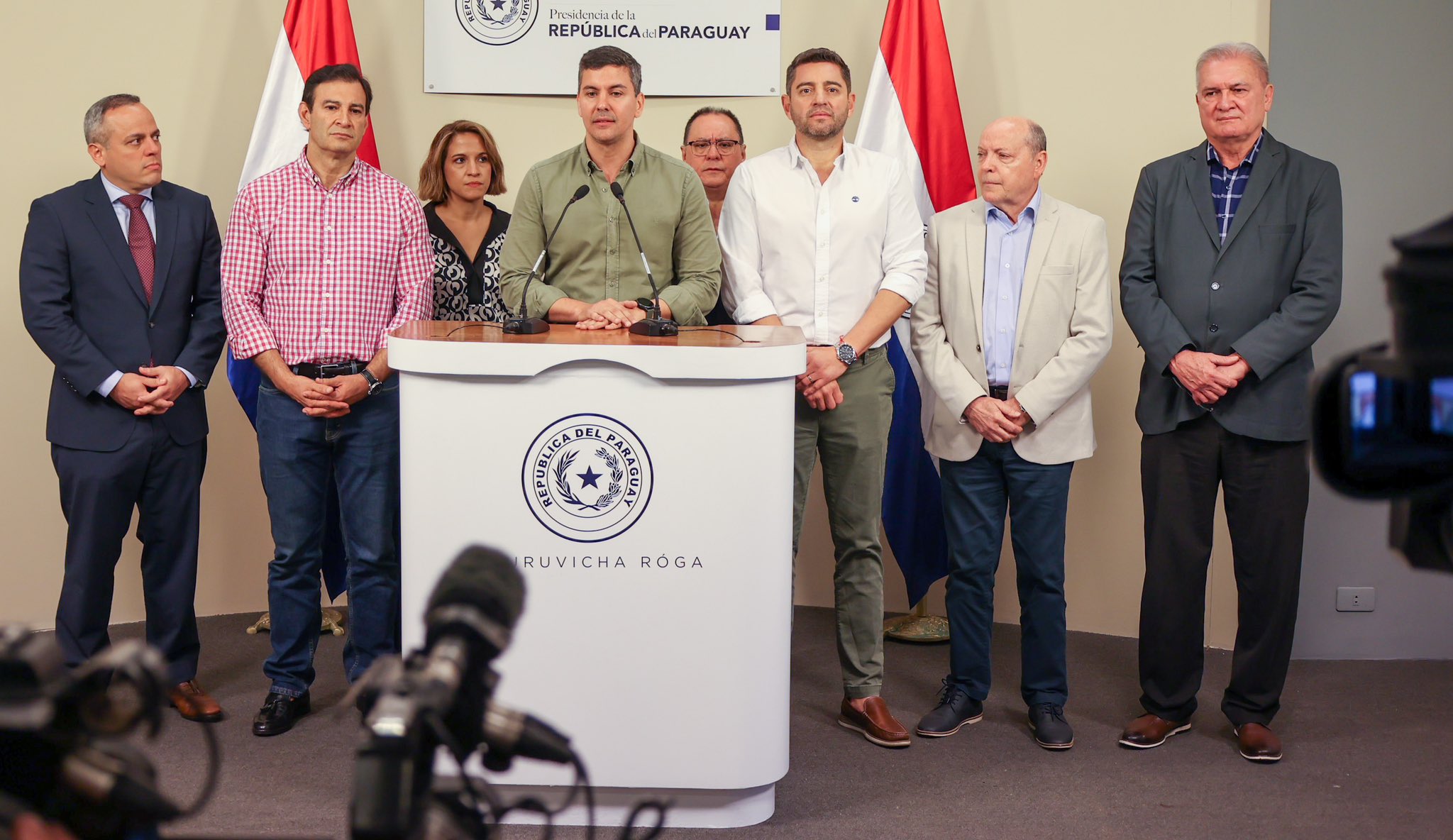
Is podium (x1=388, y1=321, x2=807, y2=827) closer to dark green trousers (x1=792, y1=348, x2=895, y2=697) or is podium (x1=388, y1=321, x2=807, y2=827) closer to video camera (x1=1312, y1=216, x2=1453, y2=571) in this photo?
dark green trousers (x1=792, y1=348, x2=895, y2=697)

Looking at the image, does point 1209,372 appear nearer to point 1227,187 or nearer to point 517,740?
point 1227,187

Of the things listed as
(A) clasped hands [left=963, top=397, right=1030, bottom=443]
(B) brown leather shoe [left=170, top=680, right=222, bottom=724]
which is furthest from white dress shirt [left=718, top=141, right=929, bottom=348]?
(B) brown leather shoe [left=170, top=680, right=222, bottom=724]

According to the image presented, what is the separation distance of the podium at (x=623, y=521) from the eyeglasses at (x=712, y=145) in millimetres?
1535

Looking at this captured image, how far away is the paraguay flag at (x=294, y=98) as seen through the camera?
394 cm

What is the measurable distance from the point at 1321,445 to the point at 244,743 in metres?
2.81

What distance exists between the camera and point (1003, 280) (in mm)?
3098

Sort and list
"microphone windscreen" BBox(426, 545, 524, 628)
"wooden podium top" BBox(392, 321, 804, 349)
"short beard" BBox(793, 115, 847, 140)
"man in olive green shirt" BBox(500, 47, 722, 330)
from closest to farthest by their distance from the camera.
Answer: "microphone windscreen" BBox(426, 545, 524, 628) → "wooden podium top" BBox(392, 321, 804, 349) → "man in olive green shirt" BBox(500, 47, 722, 330) → "short beard" BBox(793, 115, 847, 140)

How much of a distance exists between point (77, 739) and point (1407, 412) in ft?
2.89

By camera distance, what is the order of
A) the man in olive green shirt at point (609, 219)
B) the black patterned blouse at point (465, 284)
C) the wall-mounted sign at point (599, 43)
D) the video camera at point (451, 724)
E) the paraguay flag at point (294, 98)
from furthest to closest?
the wall-mounted sign at point (599, 43), the paraguay flag at point (294, 98), the black patterned blouse at point (465, 284), the man in olive green shirt at point (609, 219), the video camera at point (451, 724)

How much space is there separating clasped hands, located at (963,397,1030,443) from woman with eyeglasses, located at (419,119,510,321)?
53.1 inches

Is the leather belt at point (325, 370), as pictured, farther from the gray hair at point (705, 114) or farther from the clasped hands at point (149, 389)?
the gray hair at point (705, 114)

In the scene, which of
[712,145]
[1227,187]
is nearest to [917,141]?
[712,145]

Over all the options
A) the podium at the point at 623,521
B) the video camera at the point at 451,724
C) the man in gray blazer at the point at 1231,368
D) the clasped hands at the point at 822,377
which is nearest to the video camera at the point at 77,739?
the video camera at the point at 451,724

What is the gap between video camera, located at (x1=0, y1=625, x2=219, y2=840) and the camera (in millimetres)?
757
